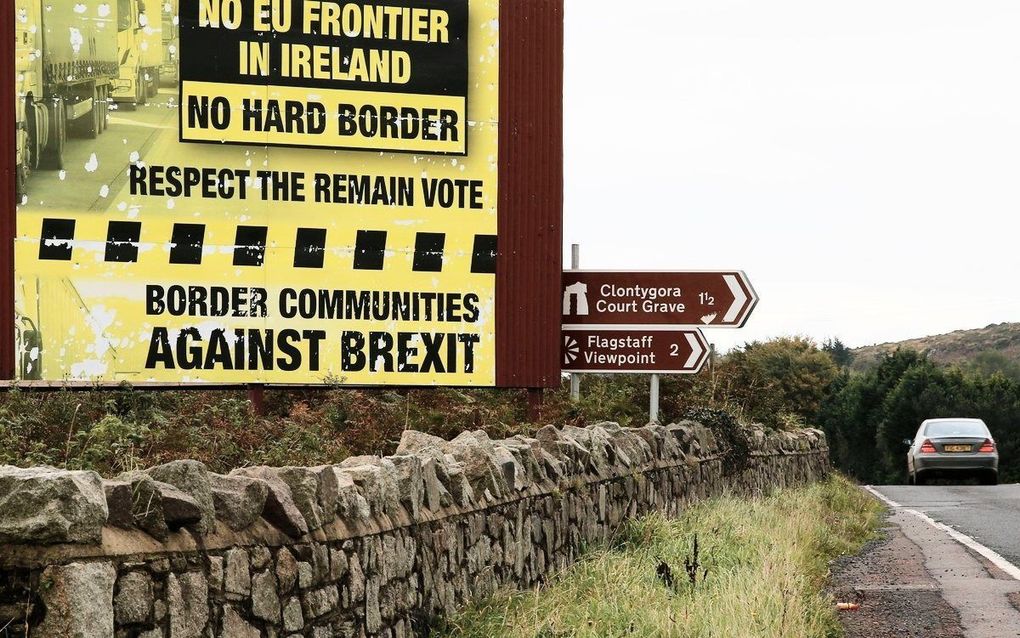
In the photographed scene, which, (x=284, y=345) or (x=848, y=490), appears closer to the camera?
(x=284, y=345)

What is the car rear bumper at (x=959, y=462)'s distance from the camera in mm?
27562

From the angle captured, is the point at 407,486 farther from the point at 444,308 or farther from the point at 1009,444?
the point at 1009,444

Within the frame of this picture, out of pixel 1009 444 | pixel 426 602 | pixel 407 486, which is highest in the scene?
pixel 407 486

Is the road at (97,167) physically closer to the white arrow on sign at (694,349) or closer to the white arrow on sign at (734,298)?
the white arrow on sign at (694,349)

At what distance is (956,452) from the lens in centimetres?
2789

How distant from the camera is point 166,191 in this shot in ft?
45.3

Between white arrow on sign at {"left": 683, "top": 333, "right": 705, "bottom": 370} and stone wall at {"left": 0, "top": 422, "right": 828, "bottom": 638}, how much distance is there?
14.8ft

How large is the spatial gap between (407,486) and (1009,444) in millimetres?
55547

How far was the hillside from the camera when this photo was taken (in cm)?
11381

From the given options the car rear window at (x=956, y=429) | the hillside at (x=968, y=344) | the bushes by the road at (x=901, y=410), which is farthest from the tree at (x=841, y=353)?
the car rear window at (x=956, y=429)

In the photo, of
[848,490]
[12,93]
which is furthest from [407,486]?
[848,490]

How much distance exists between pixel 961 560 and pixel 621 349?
15.1 ft

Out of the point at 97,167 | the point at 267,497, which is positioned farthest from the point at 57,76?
the point at 267,497

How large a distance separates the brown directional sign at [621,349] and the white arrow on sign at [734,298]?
0.40 meters
